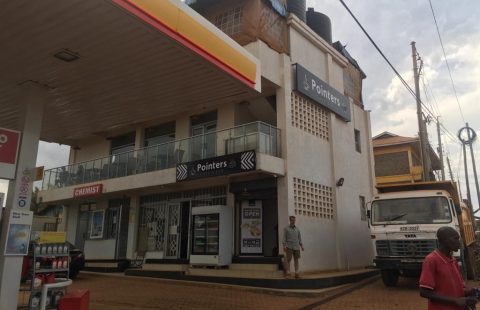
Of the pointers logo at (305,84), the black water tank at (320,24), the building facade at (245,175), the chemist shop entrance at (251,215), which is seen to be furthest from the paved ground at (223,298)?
the black water tank at (320,24)

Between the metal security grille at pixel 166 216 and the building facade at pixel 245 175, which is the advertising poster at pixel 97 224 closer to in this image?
the building facade at pixel 245 175

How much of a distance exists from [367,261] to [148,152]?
11466 mm

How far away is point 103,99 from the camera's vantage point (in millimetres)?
10594

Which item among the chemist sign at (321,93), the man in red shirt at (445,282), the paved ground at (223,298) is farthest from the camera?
the chemist sign at (321,93)

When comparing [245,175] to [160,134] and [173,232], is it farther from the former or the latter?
[160,134]

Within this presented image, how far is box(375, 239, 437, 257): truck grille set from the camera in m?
11.5

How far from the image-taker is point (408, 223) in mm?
12000

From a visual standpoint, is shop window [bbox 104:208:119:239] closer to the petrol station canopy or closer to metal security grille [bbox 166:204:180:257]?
metal security grille [bbox 166:204:180:257]

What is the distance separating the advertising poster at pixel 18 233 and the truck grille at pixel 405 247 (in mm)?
9263

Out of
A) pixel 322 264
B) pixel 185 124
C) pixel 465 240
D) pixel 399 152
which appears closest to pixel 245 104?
pixel 185 124

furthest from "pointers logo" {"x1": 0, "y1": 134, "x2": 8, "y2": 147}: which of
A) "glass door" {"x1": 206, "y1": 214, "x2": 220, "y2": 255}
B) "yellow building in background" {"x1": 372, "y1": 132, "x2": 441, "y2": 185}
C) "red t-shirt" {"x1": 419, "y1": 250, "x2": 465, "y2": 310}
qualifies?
"yellow building in background" {"x1": 372, "y1": 132, "x2": 441, "y2": 185}

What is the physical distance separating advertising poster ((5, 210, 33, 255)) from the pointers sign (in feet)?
23.9

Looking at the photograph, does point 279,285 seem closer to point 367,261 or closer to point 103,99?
point 103,99

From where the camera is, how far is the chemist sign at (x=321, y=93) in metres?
17.0
